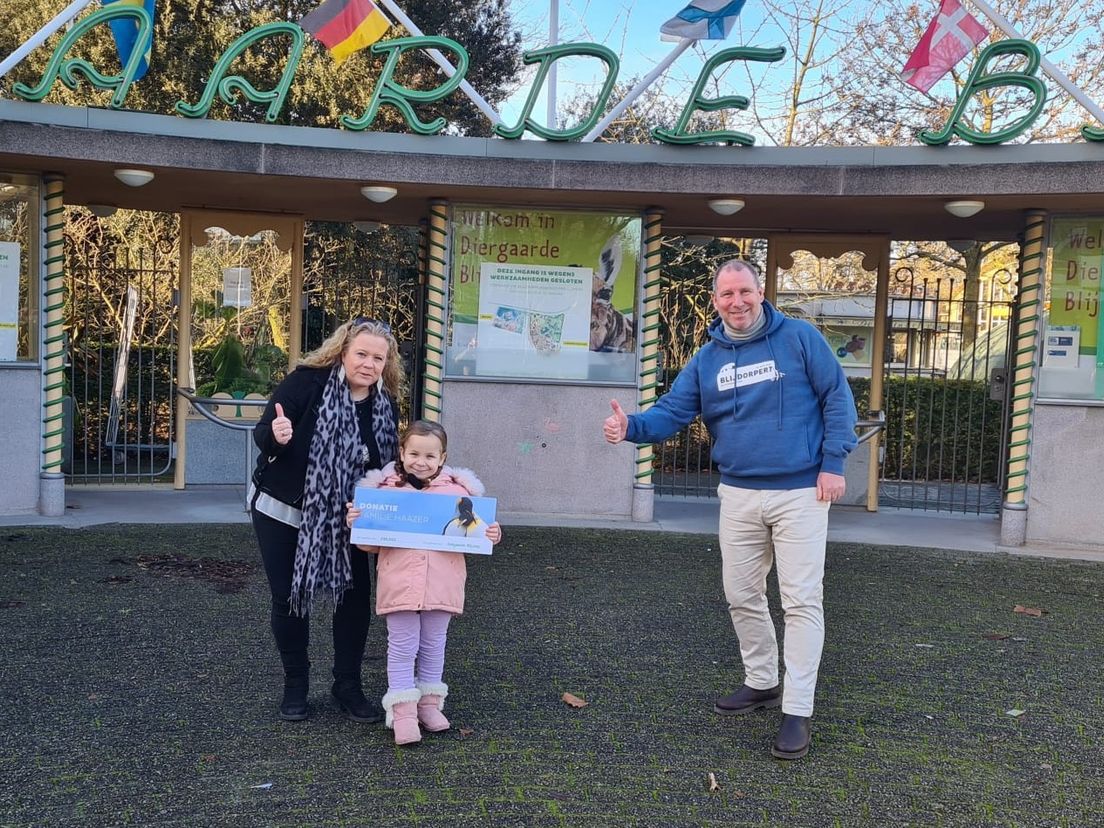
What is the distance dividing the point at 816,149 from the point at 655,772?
5.59m

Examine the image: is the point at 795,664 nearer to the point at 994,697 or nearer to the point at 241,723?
the point at 994,697

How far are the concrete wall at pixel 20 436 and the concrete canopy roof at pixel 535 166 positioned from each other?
156cm

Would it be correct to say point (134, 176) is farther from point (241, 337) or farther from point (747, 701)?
point (747, 701)

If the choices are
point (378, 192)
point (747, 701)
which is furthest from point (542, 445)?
point (747, 701)

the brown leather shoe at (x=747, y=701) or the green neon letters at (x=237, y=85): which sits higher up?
the green neon letters at (x=237, y=85)

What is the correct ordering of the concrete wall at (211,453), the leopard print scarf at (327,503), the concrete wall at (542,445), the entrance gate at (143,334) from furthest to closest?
the entrance gate at (143,334) → the concrete wall at (211,453) → the concrete wall at (542,445) → the leopard print scarf at (327,503)

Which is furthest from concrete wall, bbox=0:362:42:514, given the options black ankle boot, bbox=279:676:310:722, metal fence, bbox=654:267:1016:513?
metal fence, bbox=654:267:1016:513

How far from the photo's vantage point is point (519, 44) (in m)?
18.2

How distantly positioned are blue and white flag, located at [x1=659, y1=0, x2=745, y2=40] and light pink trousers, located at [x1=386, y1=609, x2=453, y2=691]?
6306mm

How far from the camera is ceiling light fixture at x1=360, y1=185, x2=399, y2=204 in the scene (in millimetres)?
8180

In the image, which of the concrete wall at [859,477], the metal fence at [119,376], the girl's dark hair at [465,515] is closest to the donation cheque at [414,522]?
the girl's dark hair at [465,515]

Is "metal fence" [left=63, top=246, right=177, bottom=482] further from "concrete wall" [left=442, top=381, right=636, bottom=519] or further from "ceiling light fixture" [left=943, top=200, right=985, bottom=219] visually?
"ceiling light fixture" [left=943, top=200, right=985, bottom=219]

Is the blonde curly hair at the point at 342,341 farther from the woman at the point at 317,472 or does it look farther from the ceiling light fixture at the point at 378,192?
the ceiling light fixture at the point at 378,192

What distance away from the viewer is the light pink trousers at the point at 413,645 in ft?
12.8
